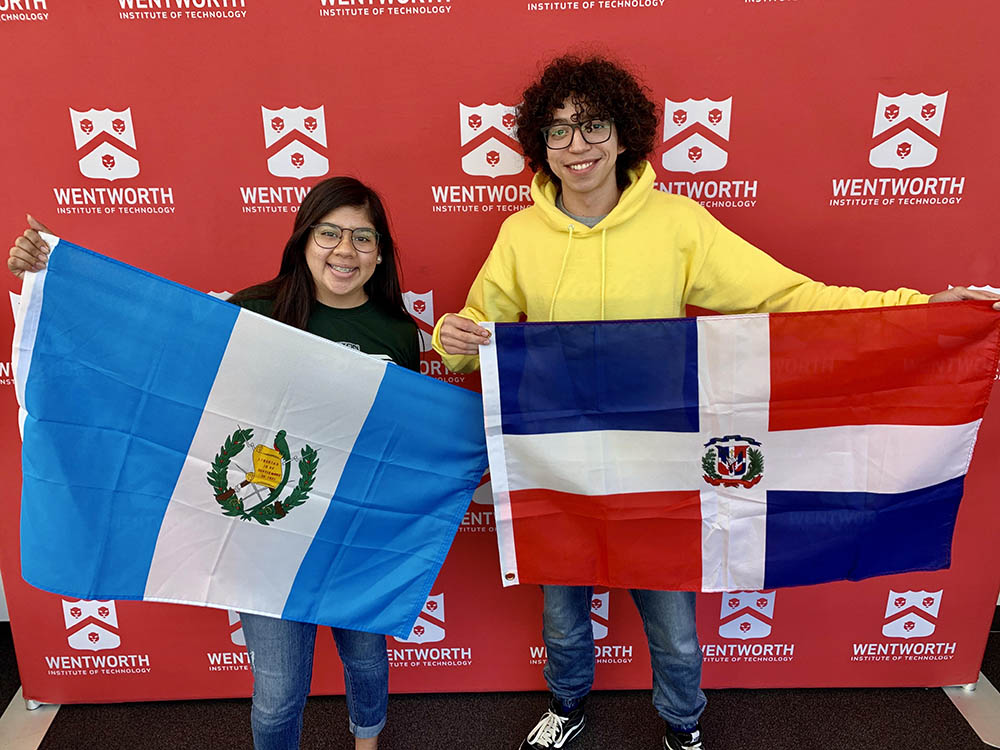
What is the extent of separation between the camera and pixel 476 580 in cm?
229

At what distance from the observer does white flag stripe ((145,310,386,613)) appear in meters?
1.54

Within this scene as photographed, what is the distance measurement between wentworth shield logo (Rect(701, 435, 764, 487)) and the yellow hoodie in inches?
12.2

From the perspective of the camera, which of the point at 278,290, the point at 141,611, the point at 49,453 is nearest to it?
the point at 49,453

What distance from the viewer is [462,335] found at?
5.20 ft

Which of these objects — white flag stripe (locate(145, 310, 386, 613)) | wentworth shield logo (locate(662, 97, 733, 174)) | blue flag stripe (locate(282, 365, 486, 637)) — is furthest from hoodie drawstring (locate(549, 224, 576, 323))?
wentworth shield logo (locate(662, 97, 733, 174))

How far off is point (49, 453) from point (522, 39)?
56.8 inches

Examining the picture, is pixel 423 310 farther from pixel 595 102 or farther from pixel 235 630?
pixel 235 630

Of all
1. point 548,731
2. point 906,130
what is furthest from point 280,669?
point 906,130

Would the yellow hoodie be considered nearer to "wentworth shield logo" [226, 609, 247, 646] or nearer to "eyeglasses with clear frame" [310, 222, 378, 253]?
"eyeglasses with clear frame" [310, 222, 378, 253]

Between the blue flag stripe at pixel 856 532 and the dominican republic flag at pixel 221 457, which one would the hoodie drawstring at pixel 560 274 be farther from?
the blue flag stripe at pixel 856 532

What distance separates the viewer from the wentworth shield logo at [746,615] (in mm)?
2297

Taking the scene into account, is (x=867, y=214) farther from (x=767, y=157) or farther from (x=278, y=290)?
(x=278, y=290)

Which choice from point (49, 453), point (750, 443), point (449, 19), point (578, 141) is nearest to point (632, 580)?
point (750, 443)

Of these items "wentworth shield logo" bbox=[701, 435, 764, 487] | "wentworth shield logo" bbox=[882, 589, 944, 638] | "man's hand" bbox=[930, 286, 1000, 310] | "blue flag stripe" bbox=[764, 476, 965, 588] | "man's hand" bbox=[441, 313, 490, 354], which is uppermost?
"man's hand" bbox=[930, 286, 1000, 310]
